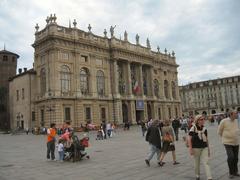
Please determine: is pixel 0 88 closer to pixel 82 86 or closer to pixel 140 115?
pixel 82 86

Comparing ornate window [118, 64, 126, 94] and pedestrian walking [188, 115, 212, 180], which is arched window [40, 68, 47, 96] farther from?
pedestrian walking [188, 115, 212, 180]

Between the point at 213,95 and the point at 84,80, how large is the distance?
83174 millimetres

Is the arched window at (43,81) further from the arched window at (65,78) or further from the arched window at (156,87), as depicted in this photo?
the arched window at (156,87)

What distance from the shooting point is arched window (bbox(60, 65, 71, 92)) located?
47.5 meters

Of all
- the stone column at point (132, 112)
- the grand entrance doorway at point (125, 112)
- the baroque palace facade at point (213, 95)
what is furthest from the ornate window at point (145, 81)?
the baroque palace facade at point (213, 95)

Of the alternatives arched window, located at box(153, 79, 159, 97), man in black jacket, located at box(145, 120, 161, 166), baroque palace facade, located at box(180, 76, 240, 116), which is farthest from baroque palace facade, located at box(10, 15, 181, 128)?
baroque palace facade, located at box(180, 76, 240, 116)

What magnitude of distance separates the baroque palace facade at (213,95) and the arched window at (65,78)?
244 feet

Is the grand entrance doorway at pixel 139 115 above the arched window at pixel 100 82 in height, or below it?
below

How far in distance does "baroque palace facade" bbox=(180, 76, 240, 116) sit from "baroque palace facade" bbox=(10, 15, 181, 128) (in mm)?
58204

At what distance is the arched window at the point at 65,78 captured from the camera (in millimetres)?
47469

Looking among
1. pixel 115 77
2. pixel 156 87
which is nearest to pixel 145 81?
pixel 156 87

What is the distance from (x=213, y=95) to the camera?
122m

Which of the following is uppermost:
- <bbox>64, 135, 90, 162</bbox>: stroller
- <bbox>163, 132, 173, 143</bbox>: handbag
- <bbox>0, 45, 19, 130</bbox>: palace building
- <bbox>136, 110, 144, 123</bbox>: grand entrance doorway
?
<bbox>0, 45, 19, 130</bbox>: palace building

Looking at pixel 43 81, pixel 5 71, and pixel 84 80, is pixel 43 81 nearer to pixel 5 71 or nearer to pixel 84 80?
pixel 84 80
